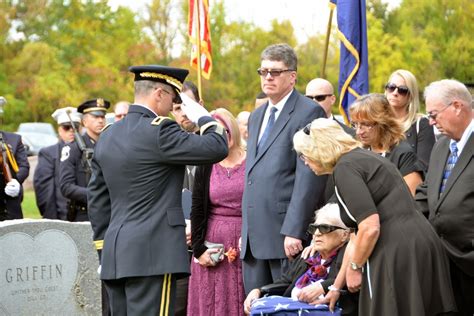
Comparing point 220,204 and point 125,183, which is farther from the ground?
point 125,183

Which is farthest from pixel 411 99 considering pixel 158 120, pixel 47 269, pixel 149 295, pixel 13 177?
pixel 13 177

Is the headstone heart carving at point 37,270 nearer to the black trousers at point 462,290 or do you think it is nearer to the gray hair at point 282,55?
the gray hair at point 282,55

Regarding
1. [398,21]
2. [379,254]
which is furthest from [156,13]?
[379,254]

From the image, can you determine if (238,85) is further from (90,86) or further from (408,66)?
(408,66)

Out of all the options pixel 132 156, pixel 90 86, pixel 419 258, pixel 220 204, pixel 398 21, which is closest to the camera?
pixel 419 258

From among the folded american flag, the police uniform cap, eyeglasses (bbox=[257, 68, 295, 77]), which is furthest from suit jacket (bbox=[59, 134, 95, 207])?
the folded american flag

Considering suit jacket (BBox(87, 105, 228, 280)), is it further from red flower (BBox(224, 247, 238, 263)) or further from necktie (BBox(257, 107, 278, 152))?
red flower (BBox(224, 247, 238, 263))

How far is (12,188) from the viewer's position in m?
10.4

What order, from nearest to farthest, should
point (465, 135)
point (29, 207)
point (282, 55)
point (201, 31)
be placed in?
point (465, 135) < point (282, 55) < point (201, 31) < point (29, 207)

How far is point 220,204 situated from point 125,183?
6.13ft

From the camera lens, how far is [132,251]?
6.01m

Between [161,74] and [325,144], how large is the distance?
3.85ft

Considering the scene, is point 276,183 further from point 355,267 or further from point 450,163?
point 355,267

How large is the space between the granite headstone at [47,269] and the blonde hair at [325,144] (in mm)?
4234
